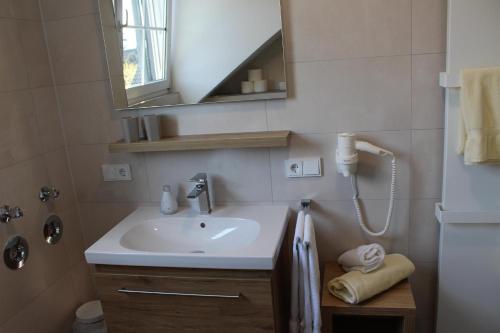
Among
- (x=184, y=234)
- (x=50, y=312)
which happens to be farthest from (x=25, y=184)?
(x=184, y=234)

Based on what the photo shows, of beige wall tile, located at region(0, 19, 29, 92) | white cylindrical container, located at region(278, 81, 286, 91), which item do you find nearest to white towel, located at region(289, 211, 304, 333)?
white cylindrical container, located at region(278, 81, 286, 91)

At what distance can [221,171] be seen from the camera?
1.92 meters

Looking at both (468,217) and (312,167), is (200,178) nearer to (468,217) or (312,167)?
(312,167)

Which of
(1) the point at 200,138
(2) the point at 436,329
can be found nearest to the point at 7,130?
(1) the point at 200,138

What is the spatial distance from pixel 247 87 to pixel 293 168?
39 centimetres

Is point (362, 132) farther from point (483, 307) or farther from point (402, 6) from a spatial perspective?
point (483, 307)

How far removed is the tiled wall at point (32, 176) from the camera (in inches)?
67.2

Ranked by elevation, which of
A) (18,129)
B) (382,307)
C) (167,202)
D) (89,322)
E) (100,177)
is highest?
(18,129)

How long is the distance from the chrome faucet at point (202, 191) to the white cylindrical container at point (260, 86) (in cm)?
43

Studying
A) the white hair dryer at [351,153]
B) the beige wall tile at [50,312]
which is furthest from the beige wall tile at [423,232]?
the beige wall tile at [50,312]

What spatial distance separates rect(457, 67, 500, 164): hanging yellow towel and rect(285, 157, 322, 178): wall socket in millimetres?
583

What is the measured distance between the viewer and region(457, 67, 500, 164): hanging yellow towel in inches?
57.9

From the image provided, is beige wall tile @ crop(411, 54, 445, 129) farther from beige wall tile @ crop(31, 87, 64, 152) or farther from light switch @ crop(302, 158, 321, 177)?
beige wall tile @ crop(31, 87, 64, 152)

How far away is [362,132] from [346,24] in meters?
0.43
